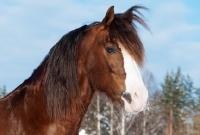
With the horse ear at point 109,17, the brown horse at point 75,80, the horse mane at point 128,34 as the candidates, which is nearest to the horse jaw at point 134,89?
the brown horse at point 75,80

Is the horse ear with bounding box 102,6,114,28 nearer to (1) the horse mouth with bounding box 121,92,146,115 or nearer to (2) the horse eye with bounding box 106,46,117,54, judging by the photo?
(2) the horse eye with bounding box 106,46,117,54

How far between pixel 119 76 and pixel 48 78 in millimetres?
847

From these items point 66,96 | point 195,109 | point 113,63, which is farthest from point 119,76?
point 195,109

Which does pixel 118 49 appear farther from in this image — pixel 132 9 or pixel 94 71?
pixel 132 9

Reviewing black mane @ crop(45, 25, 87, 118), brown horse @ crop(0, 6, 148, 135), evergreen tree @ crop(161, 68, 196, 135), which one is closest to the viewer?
brown horse @ crop(0, 6, 148, 135)

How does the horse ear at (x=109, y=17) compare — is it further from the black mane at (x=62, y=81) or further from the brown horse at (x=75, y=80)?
the black mane at (x=62, y=81)

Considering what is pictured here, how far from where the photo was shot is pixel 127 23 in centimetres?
530

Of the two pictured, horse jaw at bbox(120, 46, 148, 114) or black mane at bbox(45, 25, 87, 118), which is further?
black mane at bbox(45, 25, 87, 118)

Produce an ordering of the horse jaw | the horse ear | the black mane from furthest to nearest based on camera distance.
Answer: the horse ear < the black mane < the horse jaw

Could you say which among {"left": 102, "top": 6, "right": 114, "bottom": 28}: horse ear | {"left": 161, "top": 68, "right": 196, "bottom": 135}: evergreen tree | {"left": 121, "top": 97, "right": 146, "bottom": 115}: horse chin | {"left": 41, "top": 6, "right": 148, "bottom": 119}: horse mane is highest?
{"left": 161, "top": 68, "right": 196, "bottom": 135}: evergreen tree

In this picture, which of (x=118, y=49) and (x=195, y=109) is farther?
(x=195, y=109)

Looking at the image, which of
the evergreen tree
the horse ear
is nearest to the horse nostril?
the horse ear

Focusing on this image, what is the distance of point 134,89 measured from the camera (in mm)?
4766

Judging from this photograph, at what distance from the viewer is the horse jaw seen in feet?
15.6
